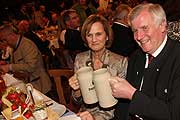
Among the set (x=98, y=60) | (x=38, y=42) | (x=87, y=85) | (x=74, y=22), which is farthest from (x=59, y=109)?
(x=38, y=42)

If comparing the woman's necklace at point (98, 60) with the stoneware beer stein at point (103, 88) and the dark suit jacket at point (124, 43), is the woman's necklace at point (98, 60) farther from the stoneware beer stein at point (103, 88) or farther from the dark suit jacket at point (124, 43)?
the dark suit jacket at point (124, 43)

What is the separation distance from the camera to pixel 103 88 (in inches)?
68.9

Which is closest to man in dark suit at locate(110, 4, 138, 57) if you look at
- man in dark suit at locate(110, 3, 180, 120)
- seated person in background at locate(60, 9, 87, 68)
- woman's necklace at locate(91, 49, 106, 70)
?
seated person in background at locate(60, 9, 87, 68)

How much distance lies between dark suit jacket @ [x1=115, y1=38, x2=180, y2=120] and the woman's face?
1.55ft

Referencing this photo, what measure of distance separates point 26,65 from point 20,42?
294 mm

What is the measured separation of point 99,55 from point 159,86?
85cm

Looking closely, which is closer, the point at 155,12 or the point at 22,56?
the point at 155,12

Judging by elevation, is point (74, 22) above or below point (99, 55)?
above

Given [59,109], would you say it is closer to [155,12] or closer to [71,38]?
[155,12]

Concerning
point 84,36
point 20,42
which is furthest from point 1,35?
point 84,36

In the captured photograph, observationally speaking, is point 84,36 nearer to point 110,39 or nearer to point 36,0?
point 110,39

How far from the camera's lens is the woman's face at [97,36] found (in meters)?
2.60

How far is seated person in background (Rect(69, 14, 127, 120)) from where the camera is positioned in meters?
2.51

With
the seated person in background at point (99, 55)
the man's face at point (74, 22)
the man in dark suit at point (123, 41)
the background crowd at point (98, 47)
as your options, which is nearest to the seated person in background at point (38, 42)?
the background crowd at point (98, 47)
